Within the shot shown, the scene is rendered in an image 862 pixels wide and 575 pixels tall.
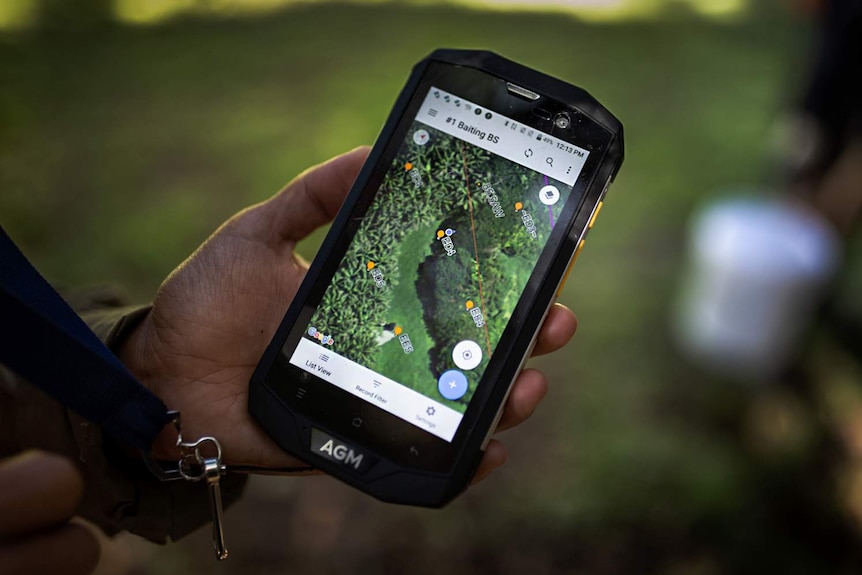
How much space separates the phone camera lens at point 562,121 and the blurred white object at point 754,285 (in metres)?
1.35

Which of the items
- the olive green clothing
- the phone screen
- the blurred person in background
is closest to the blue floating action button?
the phone screen

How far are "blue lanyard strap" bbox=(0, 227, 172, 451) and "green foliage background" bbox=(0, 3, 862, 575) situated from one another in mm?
1021

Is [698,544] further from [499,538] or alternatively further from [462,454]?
[462,454]

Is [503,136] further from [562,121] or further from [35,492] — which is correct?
[35,492]

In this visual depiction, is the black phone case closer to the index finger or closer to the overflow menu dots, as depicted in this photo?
the overflow menu dots

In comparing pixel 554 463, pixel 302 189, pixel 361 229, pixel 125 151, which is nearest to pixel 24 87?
pixel 125 151

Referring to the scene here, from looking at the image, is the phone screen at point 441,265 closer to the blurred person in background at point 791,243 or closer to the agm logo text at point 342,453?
the agm logo text at point 342,453

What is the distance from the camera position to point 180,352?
56.6 inches

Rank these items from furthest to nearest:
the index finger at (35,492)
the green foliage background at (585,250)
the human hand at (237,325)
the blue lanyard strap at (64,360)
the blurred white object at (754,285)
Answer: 1. the blurred white object at (754,285)
2. the green foliage background at (585,250)
3. the human hand at (237,325)
4. the blue lanyard strap at (64,360)
5. the index finger at (35,492)

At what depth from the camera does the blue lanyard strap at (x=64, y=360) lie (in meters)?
1.13

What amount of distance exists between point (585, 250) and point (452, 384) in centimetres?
171

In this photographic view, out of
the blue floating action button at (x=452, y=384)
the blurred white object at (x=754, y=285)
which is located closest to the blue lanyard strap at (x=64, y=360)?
the blue floating action button at (x=452, y=384)

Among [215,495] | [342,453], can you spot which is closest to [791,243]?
[342,453]

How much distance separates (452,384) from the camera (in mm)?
1363
